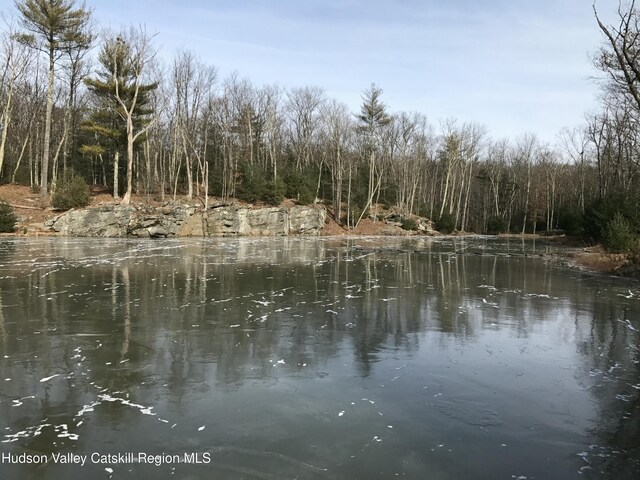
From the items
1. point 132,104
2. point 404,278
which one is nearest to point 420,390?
point 404,278

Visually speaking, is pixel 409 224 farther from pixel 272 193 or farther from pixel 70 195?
pixel 70 195

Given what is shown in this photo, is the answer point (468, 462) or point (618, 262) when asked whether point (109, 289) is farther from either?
point (618, 262)

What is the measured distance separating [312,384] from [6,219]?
30868 mm

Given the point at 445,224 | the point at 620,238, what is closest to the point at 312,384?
the point at 620,238

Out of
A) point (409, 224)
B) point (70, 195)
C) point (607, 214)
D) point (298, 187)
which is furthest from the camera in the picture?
point (409, 224)

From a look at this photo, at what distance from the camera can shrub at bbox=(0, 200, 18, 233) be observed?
28484 millimetres

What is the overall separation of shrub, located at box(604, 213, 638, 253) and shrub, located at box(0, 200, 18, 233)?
3406 cm

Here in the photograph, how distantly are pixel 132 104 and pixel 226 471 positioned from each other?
122ft

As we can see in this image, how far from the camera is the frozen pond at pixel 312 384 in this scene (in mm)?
3754

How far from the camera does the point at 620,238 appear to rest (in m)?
18.7

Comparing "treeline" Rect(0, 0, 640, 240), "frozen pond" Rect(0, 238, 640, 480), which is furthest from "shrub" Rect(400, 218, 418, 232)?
"frozen pond" Rect(0, 238, 640, 480)

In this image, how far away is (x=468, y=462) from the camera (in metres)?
3.76

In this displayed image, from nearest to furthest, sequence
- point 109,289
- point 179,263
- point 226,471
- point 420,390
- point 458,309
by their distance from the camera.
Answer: point 226,471 → point 420,390 → point 458,309 → point 109,289 → point 179,263

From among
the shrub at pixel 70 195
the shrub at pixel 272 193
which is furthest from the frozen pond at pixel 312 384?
the shrub at pixel 272 193
